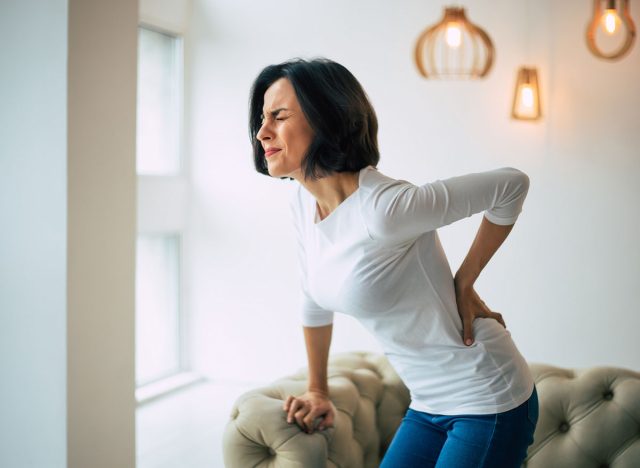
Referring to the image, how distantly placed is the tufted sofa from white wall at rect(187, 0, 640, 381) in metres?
2.74

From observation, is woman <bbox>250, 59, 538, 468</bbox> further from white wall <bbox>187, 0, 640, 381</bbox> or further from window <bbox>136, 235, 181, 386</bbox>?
window <bbox>136, 235, 181, 386</bbox>

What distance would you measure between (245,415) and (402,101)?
364 centimetres

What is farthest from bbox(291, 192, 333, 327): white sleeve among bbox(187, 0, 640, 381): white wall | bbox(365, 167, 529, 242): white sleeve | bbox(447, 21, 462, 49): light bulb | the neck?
bbox(187, 0, 640, 381): white wall

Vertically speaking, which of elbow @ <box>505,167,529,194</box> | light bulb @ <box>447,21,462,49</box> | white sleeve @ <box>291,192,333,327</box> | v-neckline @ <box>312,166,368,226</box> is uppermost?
light bulb @ <box>447,21,462,49</box>

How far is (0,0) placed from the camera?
2055 millimetres

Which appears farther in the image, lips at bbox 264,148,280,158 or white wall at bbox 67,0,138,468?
white wall at bbox 67,0,138,468

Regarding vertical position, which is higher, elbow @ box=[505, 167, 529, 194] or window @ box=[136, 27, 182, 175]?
window @ box=[136, 27, 182, 175]

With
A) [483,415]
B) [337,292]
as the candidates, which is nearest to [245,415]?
[337,292]

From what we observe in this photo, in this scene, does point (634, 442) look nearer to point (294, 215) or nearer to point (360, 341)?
point (294, 215)

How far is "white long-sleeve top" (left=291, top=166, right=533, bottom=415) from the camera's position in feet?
5.12

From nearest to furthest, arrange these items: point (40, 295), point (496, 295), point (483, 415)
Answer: point (483, 415)
point (40, 295)
point (496, 295)

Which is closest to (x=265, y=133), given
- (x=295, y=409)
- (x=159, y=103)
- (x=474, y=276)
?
(x=474, y=276)

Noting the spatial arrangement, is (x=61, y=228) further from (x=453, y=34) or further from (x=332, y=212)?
(x=453, y=34)

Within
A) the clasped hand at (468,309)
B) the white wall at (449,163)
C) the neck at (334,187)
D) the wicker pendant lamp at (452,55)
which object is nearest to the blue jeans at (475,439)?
the clasped hand at (468,309)
